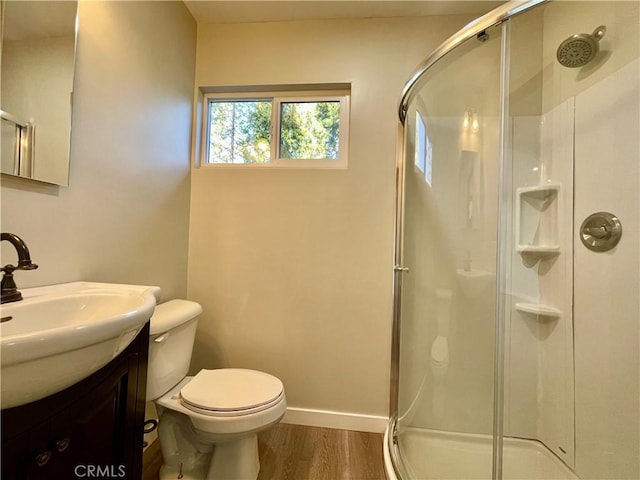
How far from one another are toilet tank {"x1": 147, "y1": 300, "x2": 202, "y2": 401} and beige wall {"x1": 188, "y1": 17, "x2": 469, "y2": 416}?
0.44 metres

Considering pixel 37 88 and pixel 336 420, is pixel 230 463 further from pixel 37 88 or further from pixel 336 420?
pixel 37 88

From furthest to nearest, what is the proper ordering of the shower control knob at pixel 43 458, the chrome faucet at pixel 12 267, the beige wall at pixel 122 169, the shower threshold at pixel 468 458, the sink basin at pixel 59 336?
the shower threshold at pixel 468 458 < the beige wall at pixel 122 169 < the chrome faucet at pixel 12 267 < the shower control knob at pixel 43 458 < the sink basin at pixel 59 336

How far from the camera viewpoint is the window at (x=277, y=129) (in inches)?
68.4

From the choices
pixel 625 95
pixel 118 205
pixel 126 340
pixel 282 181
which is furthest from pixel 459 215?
pixel 118 205

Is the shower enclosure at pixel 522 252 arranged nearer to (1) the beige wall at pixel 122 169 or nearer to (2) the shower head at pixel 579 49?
(2) the shower head at pixel 579 49

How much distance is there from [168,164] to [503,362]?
1935mm

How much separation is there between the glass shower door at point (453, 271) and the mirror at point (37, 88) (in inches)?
57.8

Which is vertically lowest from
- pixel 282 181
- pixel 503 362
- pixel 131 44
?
pixel 503 362

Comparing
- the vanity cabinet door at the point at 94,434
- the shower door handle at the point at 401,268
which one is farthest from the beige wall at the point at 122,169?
the shower door handle at the point at 401,268

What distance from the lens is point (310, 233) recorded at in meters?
1.67

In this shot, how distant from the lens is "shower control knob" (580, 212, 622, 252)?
1.09 m

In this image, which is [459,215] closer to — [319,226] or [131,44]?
[319,226]

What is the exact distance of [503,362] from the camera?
136 centimetres

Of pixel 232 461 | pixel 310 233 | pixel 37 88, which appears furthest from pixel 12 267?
pixel 310 233
